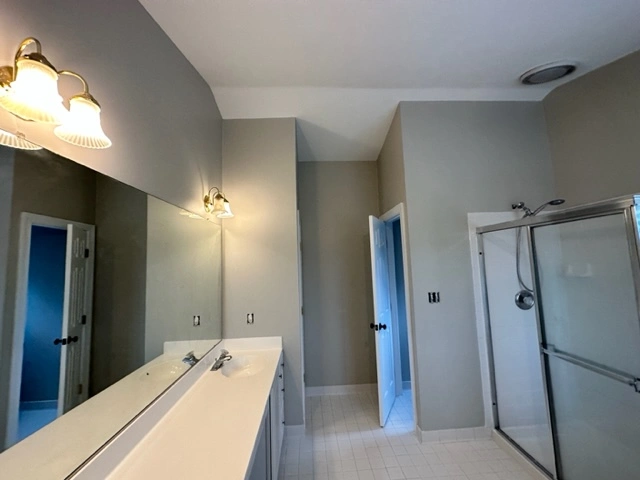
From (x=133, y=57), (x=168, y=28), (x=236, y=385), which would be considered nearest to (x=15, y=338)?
(x=236, y=385)

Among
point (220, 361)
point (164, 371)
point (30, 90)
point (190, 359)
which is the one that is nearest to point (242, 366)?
point (220, 361)

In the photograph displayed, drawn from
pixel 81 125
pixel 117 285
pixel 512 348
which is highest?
pixel 81 125

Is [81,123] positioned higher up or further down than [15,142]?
higher up

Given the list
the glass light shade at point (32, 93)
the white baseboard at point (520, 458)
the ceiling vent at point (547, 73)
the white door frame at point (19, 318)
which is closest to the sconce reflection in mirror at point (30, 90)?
the glass light shade at point (32, 93)

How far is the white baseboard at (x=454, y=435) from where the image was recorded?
2.28 metres

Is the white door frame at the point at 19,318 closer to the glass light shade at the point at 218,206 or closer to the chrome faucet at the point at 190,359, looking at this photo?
the chrome faucet at the point at 190,359

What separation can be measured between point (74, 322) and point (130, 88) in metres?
1.13

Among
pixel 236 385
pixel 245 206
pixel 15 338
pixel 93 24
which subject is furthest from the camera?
pixel 245 206

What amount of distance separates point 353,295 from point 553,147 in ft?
8.10

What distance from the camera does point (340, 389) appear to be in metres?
3.25

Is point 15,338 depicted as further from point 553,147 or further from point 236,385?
point 553,147

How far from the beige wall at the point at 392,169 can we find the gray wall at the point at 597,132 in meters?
1.39

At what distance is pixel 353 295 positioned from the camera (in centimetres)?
338

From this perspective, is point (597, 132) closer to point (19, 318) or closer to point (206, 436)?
point (206, 436)
